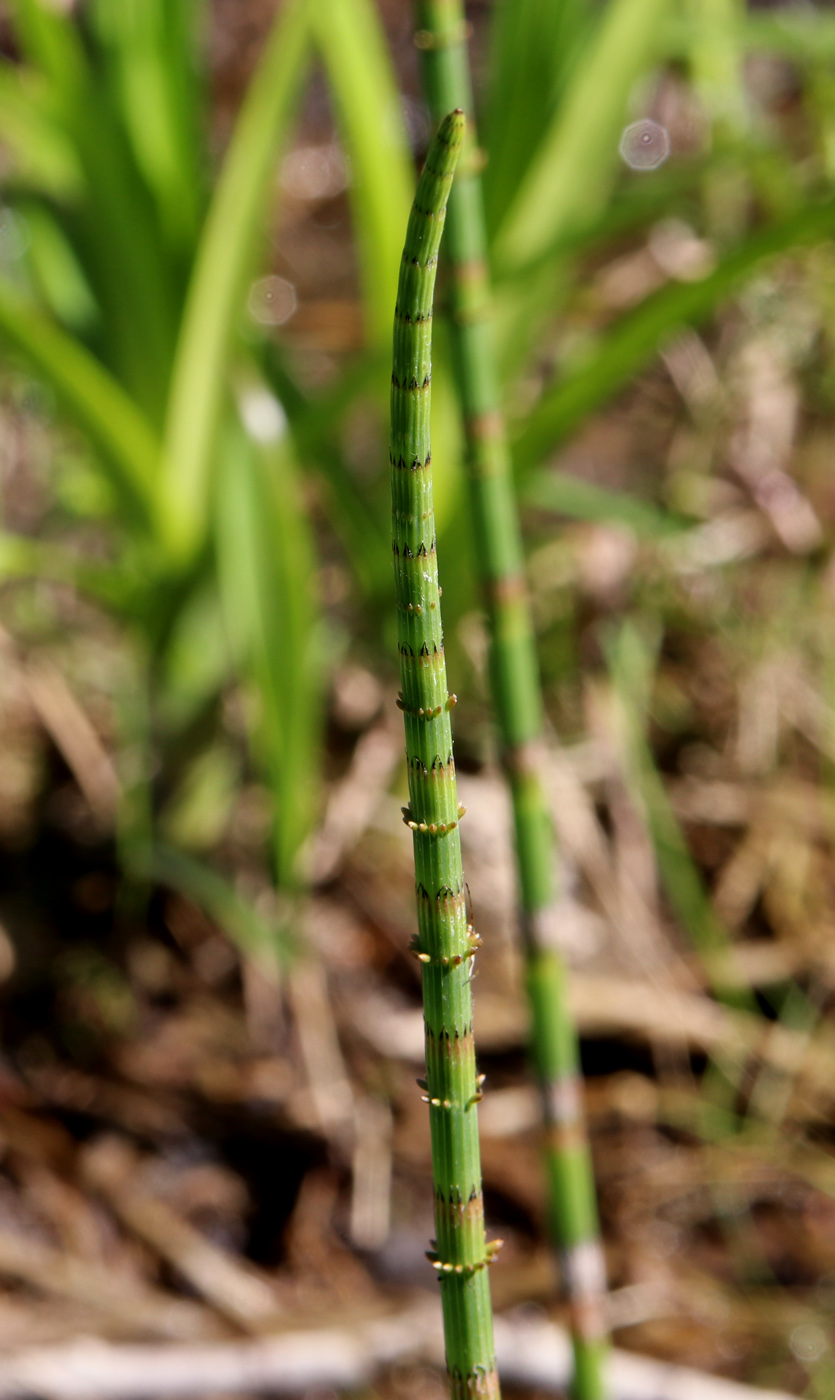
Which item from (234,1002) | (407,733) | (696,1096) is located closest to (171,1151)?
(234,1002)

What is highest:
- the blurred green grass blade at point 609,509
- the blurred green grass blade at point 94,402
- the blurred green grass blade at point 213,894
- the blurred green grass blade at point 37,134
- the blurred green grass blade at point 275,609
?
the blurred green grass blade at point 37,134

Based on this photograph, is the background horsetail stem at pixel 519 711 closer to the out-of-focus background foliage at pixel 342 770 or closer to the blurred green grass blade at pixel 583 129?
the out-of-focus background foliage at pixel 342 770

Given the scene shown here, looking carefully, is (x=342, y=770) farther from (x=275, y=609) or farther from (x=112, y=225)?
(x=112, y=225)

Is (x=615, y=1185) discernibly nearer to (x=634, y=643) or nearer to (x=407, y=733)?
(x=634, y=643)

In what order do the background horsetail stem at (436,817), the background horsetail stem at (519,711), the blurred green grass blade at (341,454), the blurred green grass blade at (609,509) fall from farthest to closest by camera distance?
1. the blurred green grass blade at (609,509)
2. the blurred green grass blade at (341,454)
3. the background horsetail stem at (519,711)
4. the background horsetail stem at (436,817)

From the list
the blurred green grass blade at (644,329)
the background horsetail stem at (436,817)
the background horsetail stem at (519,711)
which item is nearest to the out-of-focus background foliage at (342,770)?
the blurred green grass blade at (644,329)

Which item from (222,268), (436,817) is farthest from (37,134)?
(436,817)

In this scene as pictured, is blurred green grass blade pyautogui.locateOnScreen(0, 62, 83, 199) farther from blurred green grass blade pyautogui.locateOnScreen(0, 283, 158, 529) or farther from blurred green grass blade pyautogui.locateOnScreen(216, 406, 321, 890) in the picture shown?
blurred green grass blade pyautogui.locateOnScreen(216, 406, 321, 890)

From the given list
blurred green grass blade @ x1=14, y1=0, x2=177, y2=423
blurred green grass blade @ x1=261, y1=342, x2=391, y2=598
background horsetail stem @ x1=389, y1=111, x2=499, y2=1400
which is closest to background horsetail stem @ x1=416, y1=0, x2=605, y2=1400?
background horsetail stem @ x1=389, y1=111, x2=499, y2=1400
